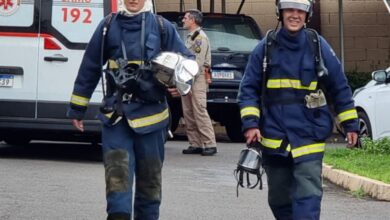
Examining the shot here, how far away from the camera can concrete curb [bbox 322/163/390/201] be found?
10.0 meters

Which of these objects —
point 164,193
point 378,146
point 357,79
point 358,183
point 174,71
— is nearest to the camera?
point 174,71

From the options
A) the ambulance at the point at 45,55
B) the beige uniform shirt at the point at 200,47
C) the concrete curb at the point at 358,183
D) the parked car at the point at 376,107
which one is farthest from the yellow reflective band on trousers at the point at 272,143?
the parked car at the point at 376,107

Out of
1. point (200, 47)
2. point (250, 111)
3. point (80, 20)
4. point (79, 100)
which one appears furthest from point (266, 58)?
point (200, 47)

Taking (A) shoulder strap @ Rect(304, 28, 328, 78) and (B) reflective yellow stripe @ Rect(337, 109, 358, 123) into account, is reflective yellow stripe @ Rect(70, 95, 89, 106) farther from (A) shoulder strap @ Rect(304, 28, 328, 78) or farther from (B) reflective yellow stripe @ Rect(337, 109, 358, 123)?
(B) reflective yellow stripe @ Rect(337, 109, 358, 123)

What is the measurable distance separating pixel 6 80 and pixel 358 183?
4158 millimetres

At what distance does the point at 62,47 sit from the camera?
1191 cm

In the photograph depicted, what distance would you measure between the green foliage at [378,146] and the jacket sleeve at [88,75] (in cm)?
655

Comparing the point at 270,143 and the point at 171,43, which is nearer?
the point at 270,143

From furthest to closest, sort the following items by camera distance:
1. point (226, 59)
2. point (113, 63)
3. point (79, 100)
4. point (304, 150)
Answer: point (226, 59) < point (79, 100) < point (113, 63) < point (304, 150)

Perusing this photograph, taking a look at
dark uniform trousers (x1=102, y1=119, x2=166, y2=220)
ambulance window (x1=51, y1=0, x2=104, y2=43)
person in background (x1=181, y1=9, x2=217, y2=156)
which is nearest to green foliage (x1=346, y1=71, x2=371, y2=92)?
person in background (x1=181, y1=9, x2=217, y2=156)

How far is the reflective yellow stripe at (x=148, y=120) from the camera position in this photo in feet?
22.1

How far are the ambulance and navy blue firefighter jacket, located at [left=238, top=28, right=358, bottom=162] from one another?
535cm

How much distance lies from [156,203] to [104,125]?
1.98 feet

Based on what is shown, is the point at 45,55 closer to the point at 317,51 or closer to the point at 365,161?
the point at 365,161
